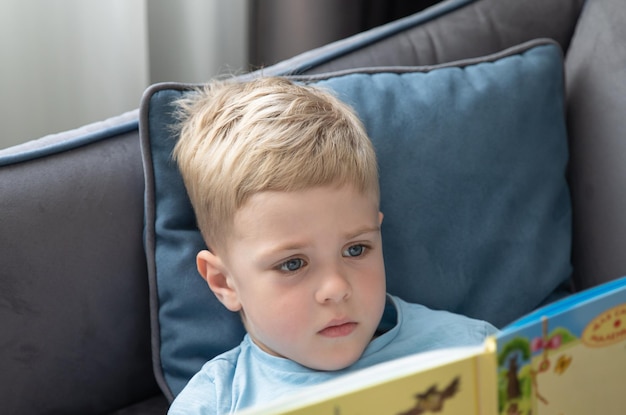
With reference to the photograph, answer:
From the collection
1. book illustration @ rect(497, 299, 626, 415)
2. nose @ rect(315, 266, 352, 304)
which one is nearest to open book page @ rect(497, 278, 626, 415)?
book illustration @ rect(497, 299, 626, 415)

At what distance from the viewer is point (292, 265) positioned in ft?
3.34

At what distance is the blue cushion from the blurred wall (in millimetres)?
476

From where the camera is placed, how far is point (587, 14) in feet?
4.77

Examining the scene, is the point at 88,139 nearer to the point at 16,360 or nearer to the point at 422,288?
the point at 16,360

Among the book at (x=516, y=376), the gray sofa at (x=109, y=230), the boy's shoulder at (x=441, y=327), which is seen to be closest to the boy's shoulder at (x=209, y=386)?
the gray sofa at (x=109, y=230)

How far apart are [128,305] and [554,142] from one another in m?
0.71

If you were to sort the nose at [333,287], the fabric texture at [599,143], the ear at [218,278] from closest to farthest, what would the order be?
1. the nose at [333,287]
2. the ear at [218,278]
3. the fabric texture at [599,143]

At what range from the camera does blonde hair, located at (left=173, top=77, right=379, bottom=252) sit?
39.9 inches

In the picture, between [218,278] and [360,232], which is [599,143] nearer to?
[360,232]

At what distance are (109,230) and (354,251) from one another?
0.36 metres

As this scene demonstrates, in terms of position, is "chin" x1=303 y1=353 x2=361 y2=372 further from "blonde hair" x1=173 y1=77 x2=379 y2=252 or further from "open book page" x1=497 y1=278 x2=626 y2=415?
"open book page" x1=497 y1=278 x2=626 y2=415

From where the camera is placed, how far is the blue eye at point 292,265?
1.01 meters

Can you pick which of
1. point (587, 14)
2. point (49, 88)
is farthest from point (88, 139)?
point (587, 14)

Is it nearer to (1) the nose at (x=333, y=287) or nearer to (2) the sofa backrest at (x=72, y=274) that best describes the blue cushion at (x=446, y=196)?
(2) the sofa backrest at (x=72, y=274)
